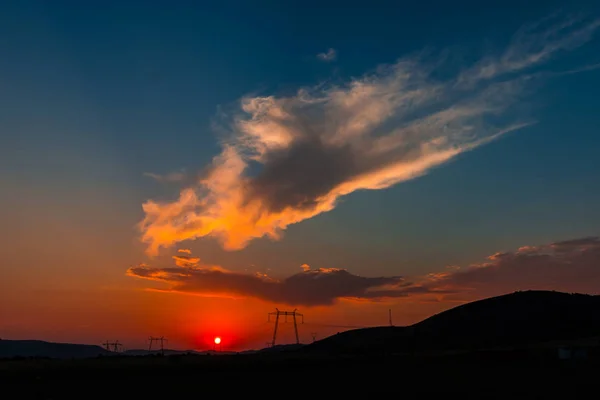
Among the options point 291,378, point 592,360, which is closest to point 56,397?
point 291,378

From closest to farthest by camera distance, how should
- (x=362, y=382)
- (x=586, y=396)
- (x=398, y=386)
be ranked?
(x=586, y=396) < (x=398, y=386) < (x=362, y=382)

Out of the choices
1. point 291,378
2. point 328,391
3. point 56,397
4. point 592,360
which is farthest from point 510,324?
point 56,397

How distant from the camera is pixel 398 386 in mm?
55812

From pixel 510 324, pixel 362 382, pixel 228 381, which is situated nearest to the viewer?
pixel 362 382

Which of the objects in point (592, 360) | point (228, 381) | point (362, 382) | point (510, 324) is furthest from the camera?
point (510, 324)

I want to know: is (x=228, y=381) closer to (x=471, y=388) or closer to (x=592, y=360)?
(x=471, y=388)

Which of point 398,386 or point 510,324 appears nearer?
point 398,386

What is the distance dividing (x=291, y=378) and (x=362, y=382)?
11153 millimetres

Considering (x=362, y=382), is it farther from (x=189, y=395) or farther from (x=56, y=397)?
(x=56, y=397)

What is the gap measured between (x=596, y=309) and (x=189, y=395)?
7248 inches

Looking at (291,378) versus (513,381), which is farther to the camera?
(291,378)

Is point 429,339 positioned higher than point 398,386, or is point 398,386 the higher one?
point 429,339

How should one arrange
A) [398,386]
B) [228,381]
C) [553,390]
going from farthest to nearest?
[228,381] → [398,386] → [553,390]

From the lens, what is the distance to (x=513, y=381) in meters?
58.2
